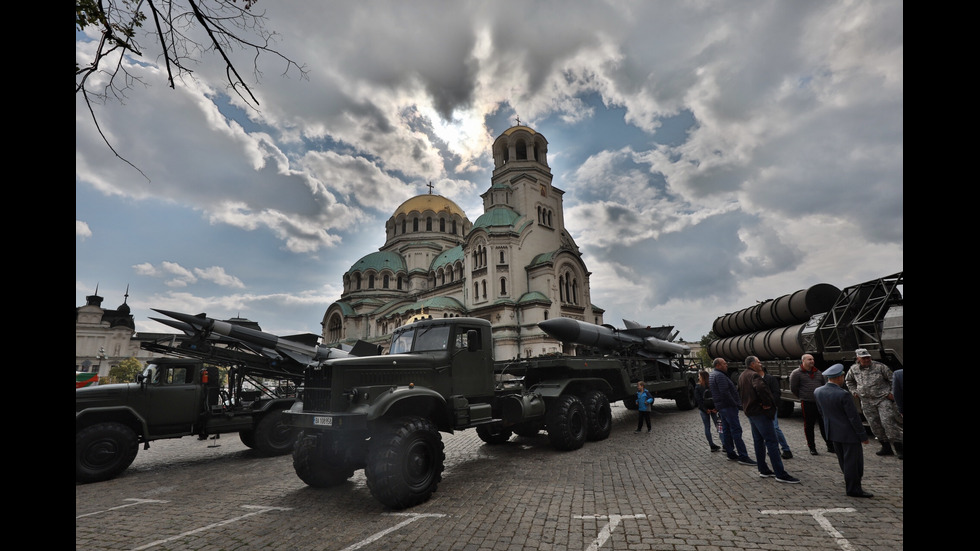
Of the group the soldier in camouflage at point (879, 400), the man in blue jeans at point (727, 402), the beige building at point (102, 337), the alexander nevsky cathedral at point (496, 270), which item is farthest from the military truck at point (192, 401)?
the beige building at point (102, 337)

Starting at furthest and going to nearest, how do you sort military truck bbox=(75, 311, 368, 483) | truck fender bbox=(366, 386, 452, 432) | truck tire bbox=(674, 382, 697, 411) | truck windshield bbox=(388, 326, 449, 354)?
truck tire bbox=(674, 382, 697, 411) < military truck bbox=(75, 311, 368, 483) < truck windshield bbox=(388, 326, 449, 354) < truck fender bbox=(366, 386, 452, 432)

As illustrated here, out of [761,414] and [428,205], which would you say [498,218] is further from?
[761,414]

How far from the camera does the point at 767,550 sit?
13.3 feet

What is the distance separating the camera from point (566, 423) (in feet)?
30.5

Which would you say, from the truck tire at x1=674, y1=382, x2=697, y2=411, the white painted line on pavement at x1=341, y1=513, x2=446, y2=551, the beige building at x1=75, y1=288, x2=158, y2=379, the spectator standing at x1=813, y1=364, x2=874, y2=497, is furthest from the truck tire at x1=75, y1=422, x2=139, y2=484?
the beige building at x1=75, y1=288, x2=158, y2=379

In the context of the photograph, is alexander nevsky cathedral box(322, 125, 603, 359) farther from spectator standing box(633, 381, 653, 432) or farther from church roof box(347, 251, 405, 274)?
spectator standing box(633, 381, 653, 432)

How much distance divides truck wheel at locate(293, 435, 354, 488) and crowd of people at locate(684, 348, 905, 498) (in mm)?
6591

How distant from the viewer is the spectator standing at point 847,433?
547 centimetres

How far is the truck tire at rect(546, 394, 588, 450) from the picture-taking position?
364 inches

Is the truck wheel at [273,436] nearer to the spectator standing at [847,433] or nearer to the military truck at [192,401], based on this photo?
the military truck at [192,401]

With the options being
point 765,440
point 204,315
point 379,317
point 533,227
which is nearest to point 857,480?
point 765,440

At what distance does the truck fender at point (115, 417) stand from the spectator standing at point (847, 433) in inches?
476

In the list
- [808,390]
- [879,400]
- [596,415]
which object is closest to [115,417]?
[596,415]
